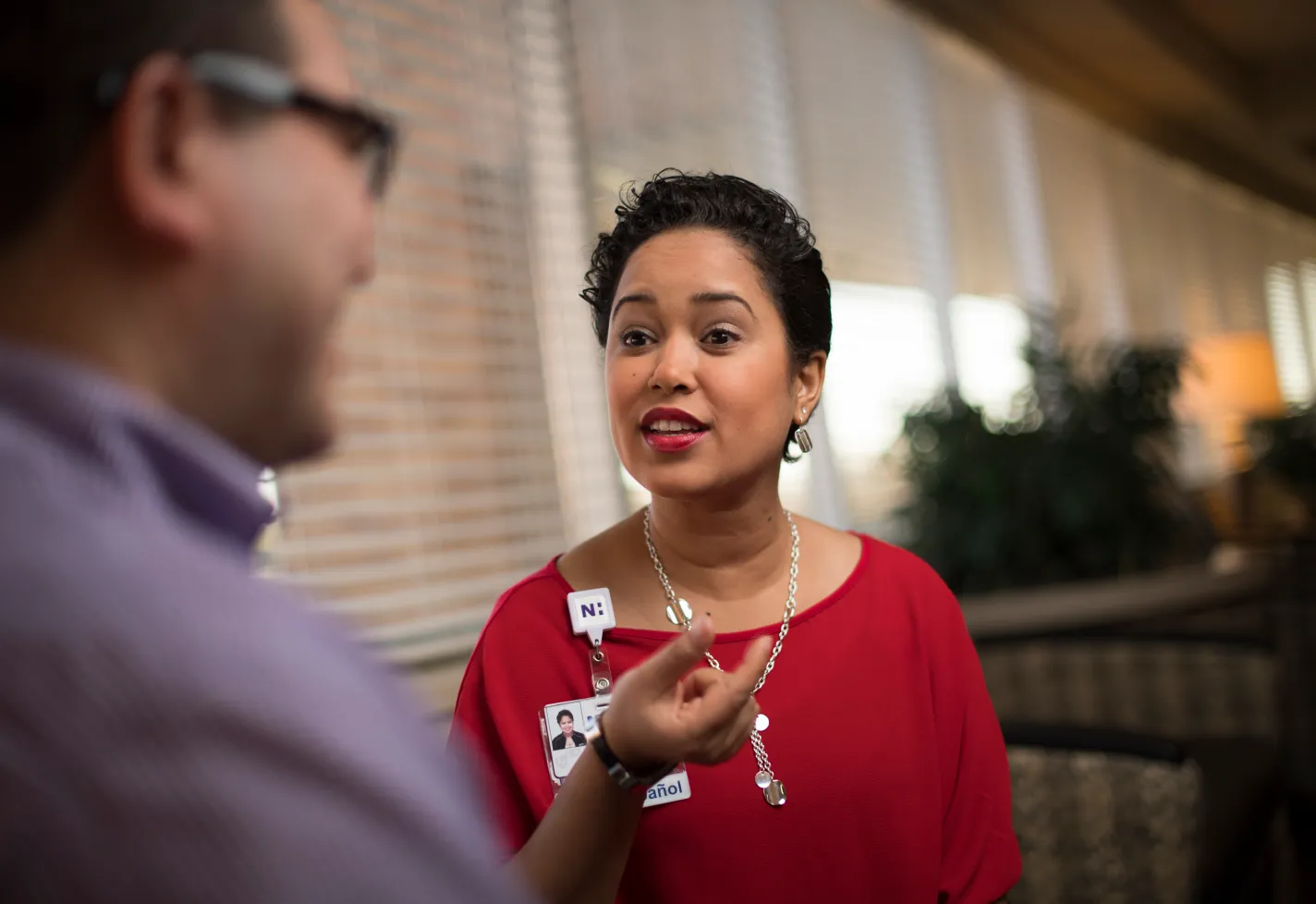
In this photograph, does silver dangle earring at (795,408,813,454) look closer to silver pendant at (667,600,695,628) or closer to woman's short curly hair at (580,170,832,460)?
woman's short curly hair at (580,170,832,460)

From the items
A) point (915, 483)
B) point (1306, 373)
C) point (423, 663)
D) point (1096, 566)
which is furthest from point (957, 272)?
point (1306, 373)

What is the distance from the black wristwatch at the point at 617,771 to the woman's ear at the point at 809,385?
56cm

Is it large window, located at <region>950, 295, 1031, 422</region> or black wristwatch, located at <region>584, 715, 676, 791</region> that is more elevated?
large window, located at <region>950, 295, 1031, 422</region>

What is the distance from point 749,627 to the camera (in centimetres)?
132

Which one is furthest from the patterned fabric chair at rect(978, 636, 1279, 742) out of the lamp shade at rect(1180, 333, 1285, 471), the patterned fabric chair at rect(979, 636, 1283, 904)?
the lamp shade at rect(1180, 333, 1285, 471)

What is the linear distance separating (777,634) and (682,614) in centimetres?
12

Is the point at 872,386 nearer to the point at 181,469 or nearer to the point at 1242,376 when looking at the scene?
the point at 1242,376

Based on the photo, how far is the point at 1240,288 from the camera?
972 centimetres

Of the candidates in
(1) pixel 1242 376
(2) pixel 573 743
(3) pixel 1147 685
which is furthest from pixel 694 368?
(1) pixel 1242 376

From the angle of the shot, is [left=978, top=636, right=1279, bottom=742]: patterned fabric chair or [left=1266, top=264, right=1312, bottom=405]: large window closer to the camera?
[left=978, top=636, right=1279, bottom=742]: patterned fabric chair

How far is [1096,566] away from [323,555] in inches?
96.2

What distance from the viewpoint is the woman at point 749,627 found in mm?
1213

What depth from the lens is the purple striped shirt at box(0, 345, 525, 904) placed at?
362 mm

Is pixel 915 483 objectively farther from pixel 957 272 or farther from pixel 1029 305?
pixel 957 272
